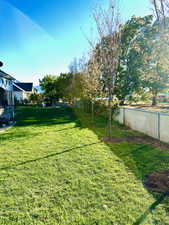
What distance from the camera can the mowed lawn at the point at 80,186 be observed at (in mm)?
2127

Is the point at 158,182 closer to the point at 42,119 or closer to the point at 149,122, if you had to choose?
the point at 149,122

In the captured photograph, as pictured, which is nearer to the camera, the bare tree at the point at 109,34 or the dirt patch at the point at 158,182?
the dirt patch at the point at 158,182

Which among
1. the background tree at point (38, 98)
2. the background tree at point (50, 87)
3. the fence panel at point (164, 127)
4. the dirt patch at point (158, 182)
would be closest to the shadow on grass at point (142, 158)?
the dirt patch at point (158, 182)

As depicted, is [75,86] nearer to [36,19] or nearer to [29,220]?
[36,19]

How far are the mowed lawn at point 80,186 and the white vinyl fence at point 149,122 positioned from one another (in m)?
1.13

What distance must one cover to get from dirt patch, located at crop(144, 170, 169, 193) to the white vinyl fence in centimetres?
276

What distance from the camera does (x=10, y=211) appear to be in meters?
2.25

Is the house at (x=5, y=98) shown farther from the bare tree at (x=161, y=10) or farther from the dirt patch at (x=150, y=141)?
the bare tree at (x=161, y=10)

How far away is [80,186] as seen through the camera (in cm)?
289

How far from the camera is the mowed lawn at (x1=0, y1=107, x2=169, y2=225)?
2.13 meters

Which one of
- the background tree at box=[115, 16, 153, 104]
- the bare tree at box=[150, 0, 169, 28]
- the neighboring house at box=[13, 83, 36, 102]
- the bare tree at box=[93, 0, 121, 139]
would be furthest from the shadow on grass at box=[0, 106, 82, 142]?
the neighboring house at box=[13, 83, 36, 102]

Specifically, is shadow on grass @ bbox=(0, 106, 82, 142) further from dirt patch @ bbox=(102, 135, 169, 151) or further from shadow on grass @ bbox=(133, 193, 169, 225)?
shadow on grass @ bbox=(133, 193, 169, 225)

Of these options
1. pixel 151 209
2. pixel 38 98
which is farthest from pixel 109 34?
pixel 38 98

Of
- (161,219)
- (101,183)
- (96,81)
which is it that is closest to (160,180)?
(161,219)
